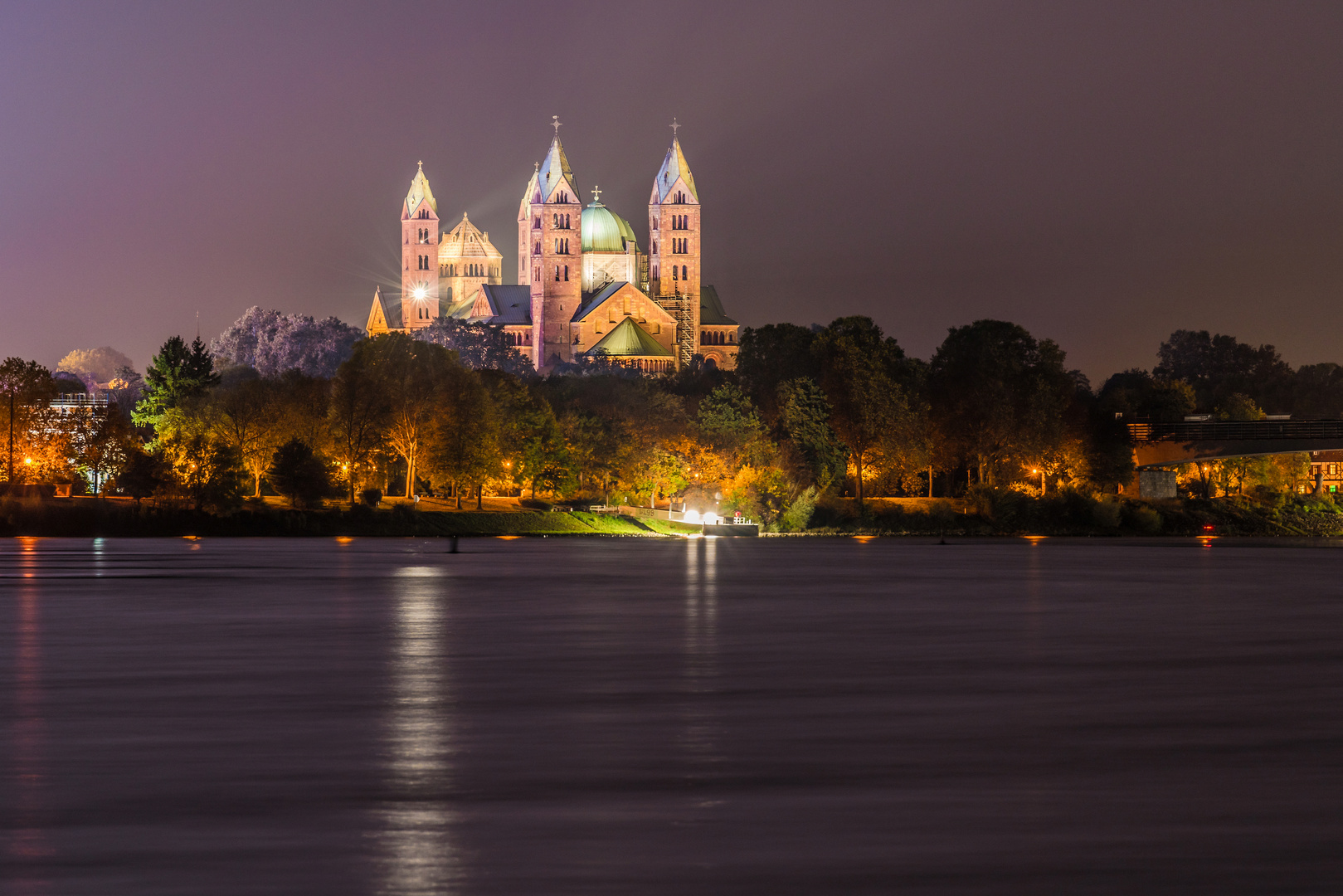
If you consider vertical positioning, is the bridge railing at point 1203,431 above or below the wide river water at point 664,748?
above

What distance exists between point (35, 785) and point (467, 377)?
99687 millimetres

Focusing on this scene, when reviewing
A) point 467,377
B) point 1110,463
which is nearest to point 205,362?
point 467,377

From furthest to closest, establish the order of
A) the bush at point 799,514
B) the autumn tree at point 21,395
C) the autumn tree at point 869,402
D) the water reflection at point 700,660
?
the autumn tree at point 869,402 → the bush at point 799,514 → the autumn tree at point 21,395 → the water reflection at point 700,660

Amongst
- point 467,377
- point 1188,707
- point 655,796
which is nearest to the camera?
point 655,796

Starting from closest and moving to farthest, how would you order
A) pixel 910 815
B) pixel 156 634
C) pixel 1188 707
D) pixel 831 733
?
pixel 910 815, pixel 831 733, pixel 1188 707, pixel 156 634

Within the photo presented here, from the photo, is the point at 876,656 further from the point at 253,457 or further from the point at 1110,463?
the point at 1110,463

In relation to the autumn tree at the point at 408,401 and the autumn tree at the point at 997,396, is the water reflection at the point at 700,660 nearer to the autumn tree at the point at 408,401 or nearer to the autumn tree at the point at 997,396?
the autumn tree at the point at 408,401

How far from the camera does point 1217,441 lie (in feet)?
449

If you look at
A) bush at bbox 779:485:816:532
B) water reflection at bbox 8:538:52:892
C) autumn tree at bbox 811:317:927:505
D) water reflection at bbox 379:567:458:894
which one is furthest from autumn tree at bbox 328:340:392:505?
water reflection at bbox 379:567:458:894

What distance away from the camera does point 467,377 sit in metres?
116

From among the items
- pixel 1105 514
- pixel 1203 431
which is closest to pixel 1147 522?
pixel 1105 514

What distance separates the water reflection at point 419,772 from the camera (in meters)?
13.1

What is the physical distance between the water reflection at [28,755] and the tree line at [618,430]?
74.7m

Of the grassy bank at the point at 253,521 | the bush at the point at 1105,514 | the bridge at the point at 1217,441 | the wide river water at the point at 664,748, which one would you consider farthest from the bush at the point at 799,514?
the wide river water at the point at 664,748
